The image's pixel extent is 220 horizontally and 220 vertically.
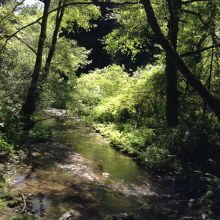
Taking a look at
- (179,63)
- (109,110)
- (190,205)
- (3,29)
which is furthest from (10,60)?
(190,205)

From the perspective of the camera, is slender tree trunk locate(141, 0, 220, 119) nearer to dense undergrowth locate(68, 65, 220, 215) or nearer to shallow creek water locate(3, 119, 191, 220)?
dense undergrowth locate(68, 65, 220, 215)

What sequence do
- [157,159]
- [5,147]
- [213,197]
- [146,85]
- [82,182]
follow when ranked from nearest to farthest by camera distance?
1. [213,197]
2. [82,182]
3. [5,147]
4. [157,159]
5. [146,85]

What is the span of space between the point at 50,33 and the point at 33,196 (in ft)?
57.2

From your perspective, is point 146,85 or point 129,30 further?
point 146,85

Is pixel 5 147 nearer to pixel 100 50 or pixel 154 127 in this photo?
pixel 154 127

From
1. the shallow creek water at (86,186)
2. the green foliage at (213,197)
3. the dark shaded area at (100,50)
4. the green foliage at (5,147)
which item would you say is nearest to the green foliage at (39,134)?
the shallow creek water at (86,186)

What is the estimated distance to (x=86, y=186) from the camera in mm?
11023

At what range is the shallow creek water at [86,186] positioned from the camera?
9.30 m

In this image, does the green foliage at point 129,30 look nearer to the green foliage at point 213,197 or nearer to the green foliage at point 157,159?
the green foliage at point 157,159

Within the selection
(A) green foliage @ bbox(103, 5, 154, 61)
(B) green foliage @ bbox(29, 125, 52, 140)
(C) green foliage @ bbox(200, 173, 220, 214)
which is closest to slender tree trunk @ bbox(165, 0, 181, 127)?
(A) green foliage @ bbox(103, 5, 154, 61)

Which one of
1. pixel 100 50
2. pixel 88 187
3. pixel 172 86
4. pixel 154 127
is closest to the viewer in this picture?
pixel 88 187

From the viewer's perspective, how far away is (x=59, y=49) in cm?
2078

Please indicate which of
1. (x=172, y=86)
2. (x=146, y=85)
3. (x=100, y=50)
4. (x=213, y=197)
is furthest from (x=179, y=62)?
(x=100, y=50)

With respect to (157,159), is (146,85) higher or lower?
higher
